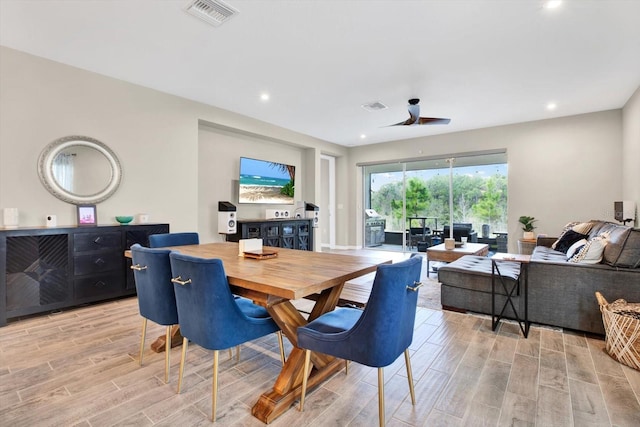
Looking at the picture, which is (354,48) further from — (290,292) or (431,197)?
(431,197)


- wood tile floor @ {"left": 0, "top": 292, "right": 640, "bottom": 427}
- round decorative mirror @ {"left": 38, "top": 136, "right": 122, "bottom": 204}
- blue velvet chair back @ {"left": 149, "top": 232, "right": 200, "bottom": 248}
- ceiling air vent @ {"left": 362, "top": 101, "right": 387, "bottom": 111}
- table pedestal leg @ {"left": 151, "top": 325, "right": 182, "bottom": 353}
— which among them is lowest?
wood tile floor @ {"left": 0, "top": 292, "right": 640, "bottom": 427}

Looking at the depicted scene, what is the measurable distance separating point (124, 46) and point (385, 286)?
3.57 m

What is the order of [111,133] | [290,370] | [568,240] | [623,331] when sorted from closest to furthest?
[290,370] → [623,331] → [111,133] → [568,240]

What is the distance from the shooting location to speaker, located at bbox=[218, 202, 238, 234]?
5.10 m

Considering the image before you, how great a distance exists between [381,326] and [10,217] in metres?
3.81

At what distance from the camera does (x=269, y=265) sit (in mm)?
2055

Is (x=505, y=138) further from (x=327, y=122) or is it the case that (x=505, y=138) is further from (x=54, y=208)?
(x=54, y=208)

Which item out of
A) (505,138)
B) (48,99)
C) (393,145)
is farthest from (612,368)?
(393,145)

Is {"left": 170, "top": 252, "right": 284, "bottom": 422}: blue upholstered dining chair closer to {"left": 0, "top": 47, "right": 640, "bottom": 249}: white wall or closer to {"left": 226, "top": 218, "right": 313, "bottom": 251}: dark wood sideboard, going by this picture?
{"left": 0, "top": 47, "right": 640, "bottom": 249}: white wall

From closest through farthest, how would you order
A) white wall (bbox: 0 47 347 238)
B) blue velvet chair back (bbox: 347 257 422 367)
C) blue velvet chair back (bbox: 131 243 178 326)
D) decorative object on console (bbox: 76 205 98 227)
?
blue velvet chair back (bbox: 347 257 422 367) < blue velvet chair back (bbox: 131 243 178 326) < white wall (bbox: 0 47 347 238) < decorative object on console (bbox: 76 205 98 227)

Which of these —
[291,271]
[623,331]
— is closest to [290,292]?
[291,271]

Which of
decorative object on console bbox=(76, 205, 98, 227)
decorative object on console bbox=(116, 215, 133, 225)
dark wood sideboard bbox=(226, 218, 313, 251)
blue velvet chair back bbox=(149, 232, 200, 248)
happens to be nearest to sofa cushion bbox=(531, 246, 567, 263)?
blue velvet chair back bbox=(149, 232, 200, 248)

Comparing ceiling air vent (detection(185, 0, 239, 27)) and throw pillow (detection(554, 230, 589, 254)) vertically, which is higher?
ceiling air vent (detection(185, 0, 239, 27))

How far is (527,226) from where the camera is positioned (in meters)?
5.91
